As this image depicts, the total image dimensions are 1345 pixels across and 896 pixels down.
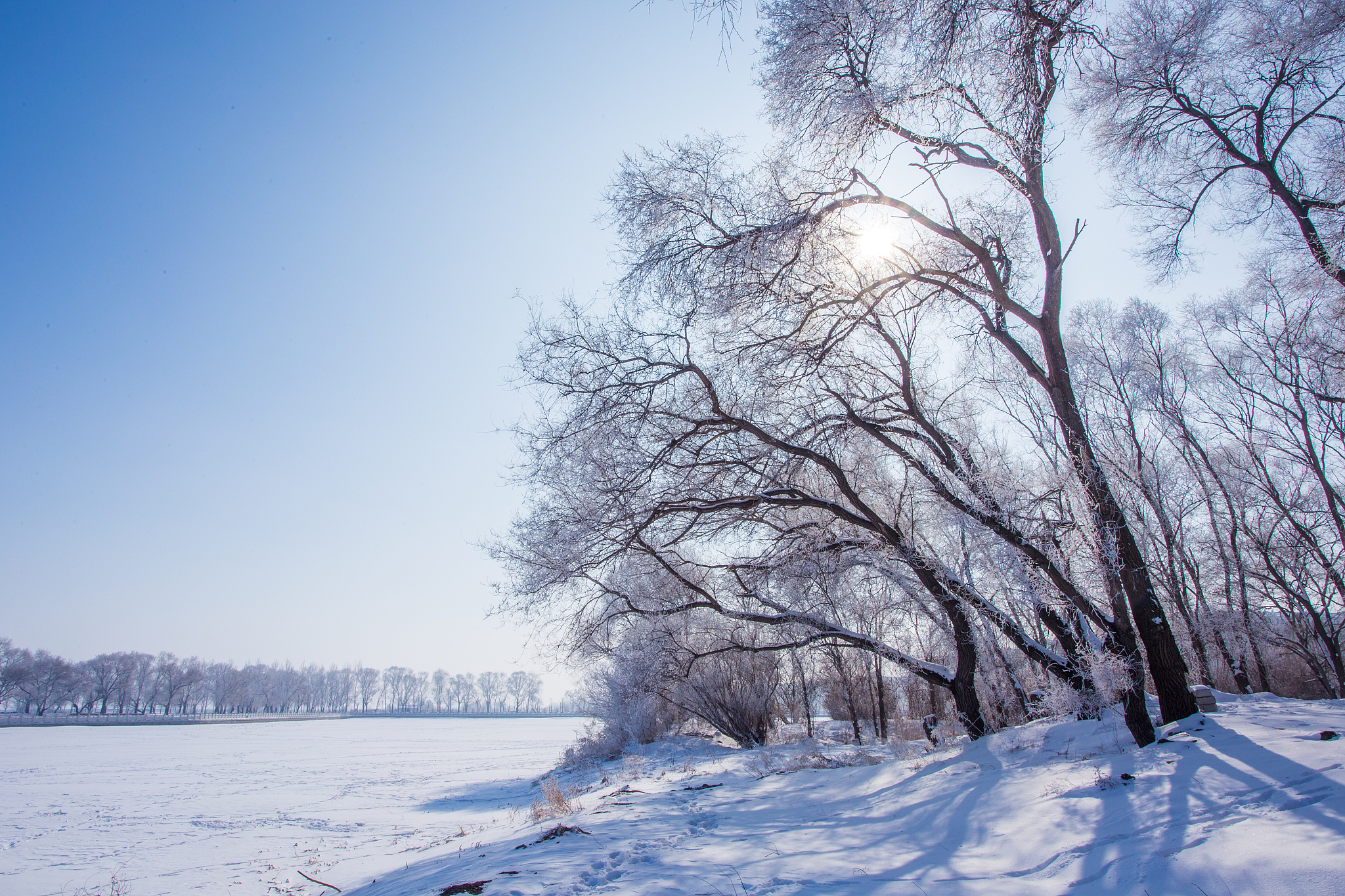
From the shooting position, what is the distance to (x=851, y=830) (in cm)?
515

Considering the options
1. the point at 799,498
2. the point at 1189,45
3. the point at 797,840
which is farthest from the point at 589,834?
the point at 1189,45

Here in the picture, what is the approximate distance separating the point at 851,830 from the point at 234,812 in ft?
52.5

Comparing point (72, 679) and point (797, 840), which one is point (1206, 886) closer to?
point (797, 840)

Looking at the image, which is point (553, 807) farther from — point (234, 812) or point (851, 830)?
point (234, 812)

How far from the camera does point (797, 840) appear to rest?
191 inches

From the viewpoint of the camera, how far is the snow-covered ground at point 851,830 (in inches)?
129

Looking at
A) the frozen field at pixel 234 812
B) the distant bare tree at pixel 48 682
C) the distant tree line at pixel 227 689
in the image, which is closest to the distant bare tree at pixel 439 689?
the distant tree line at pixel 227 689

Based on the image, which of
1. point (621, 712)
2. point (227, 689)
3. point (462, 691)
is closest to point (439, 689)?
point (462, 691)

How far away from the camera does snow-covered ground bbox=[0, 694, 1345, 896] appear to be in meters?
3.29

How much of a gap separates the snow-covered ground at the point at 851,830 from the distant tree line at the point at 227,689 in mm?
54105

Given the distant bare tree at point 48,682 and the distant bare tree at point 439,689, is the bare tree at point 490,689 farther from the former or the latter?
the distant bare tree at point 48,682

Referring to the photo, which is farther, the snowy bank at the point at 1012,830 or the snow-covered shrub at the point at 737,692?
the snow-covered shrub at the point at 737,692

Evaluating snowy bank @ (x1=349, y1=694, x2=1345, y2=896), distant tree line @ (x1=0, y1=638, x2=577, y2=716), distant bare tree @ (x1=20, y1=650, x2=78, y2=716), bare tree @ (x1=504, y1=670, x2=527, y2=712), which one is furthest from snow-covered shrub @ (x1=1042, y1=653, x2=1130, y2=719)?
bare tree @ (x1=504, y1=670, x2=527, y2=712)

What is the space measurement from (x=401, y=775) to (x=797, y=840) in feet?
70.4
